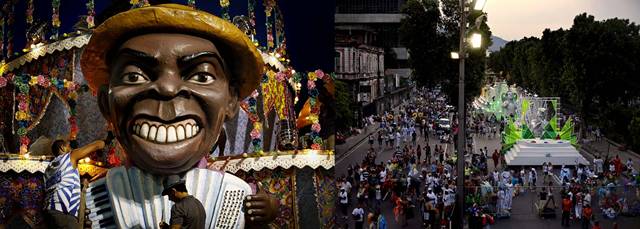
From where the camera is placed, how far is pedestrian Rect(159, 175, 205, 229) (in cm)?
266

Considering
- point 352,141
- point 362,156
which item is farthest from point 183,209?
point 352,141

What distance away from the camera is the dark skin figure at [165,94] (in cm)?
282

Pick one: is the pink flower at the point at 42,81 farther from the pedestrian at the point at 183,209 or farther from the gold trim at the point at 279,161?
the pedestrian at the point at 183,209

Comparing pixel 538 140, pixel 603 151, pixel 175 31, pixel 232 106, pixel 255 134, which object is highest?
pixel 175 31

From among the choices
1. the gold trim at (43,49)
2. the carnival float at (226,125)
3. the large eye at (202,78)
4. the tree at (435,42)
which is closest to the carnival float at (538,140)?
the tree at (435,42)

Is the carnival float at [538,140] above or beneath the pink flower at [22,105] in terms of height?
beneath

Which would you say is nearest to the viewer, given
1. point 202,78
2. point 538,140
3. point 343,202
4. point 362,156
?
point 202,78

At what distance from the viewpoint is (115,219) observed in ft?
9.87

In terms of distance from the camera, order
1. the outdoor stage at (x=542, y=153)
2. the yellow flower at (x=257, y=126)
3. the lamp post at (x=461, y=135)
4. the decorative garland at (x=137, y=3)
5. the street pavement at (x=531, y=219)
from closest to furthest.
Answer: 1. the decorative garland at (x=137, y=3)
2. the yellow flower at (x=257, y=126)
3. the lamp post at (x=461, y=135)
4. the street pavement at (x=531, y=219)
5. the outdoor stage at (x=542, y=153)

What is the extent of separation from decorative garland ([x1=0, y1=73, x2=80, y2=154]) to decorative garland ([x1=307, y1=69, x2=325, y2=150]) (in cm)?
177

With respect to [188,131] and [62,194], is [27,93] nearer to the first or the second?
[62,194]

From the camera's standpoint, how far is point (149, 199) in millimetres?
3006

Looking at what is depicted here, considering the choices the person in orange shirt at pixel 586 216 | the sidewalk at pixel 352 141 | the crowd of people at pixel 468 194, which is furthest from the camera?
the sidewalk at pixel 352 141

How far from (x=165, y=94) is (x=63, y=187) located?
0.72m
